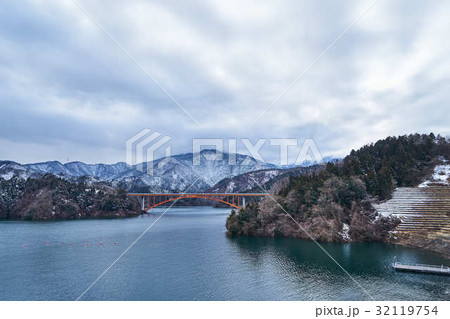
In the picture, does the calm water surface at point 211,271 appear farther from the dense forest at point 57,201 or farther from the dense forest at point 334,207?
the dense forest at point 57,201

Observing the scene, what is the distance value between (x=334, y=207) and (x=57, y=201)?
8959 centimetres

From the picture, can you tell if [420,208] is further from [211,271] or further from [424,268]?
[211,271]

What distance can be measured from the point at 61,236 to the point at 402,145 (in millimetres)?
82176

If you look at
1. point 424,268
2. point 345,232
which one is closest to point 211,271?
point 424,268

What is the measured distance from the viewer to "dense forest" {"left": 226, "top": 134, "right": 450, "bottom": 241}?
45.8m

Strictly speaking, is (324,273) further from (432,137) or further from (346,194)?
(432,137)

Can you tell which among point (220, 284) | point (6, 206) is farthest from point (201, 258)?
point (6, 206)

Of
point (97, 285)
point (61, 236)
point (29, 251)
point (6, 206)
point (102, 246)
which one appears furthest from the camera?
point (6, 206)

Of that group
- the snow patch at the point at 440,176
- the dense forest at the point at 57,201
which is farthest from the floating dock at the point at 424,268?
the dense forest at the point at 57,201

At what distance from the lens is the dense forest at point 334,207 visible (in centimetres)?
4581

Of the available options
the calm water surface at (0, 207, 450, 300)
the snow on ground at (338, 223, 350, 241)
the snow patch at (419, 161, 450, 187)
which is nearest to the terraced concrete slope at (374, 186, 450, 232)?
the snow patch at (419, 161, 450, 187)

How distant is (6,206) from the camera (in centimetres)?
9662

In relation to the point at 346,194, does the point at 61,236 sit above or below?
below

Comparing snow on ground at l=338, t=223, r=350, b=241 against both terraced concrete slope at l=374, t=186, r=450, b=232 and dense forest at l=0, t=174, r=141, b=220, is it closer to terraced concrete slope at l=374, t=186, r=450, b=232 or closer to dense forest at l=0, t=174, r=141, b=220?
terraced concrete slope at l=374, t=186, r=450, b=232
